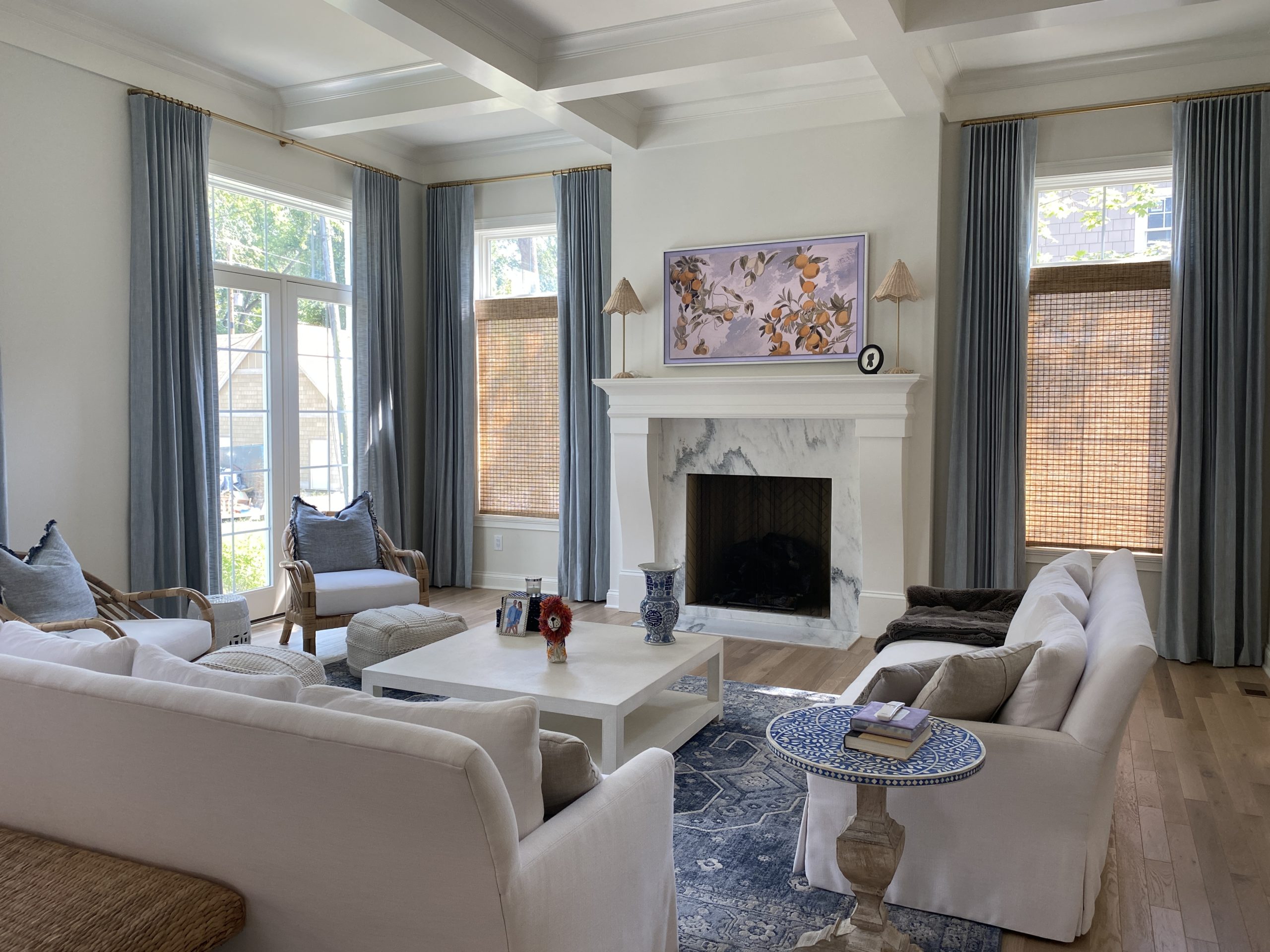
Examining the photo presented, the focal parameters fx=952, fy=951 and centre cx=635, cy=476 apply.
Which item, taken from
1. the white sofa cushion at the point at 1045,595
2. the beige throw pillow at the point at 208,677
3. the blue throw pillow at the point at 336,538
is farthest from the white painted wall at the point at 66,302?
the white sofa cushion at the point at 1045,595

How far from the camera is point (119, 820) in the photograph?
71.6 inches

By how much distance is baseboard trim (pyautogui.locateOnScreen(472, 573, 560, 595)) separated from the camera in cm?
681

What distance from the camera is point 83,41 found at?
456 centimetres

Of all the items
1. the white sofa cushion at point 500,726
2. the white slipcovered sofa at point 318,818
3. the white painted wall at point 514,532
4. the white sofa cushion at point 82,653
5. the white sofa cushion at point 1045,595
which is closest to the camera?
Answer: the white slipcovered sofa at point 318,818

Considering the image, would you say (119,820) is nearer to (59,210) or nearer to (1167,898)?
(1167,898)

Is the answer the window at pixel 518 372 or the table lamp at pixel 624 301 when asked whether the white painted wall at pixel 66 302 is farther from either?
the table lamp at pixel 624 301

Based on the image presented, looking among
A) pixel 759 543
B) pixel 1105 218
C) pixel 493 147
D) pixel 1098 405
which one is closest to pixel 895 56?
pixel 1105 218

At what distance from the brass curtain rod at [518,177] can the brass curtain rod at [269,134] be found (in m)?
0.21

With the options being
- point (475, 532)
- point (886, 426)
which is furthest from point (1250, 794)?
point (475, 532)

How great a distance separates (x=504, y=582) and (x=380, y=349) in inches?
74.1

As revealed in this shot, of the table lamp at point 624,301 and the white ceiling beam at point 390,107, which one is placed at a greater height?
the white ceiling beam at point 390,107

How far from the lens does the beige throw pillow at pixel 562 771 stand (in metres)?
1.84

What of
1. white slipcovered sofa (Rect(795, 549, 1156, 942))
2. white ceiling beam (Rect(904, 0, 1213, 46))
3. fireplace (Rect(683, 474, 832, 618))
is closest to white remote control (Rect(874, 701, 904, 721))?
white slipcovered sofa (Rect(795, 549, 1156, 942))

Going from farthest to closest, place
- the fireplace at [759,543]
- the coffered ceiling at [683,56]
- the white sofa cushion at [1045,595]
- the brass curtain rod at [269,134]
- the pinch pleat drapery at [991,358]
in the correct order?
the fireplace at [759,543] < the pinch pleat drapery at [991,358] < the brass curtain rod at [269,134] < the coffered ceiling at [683,56] < the white sofa cushion at [1045,595]
